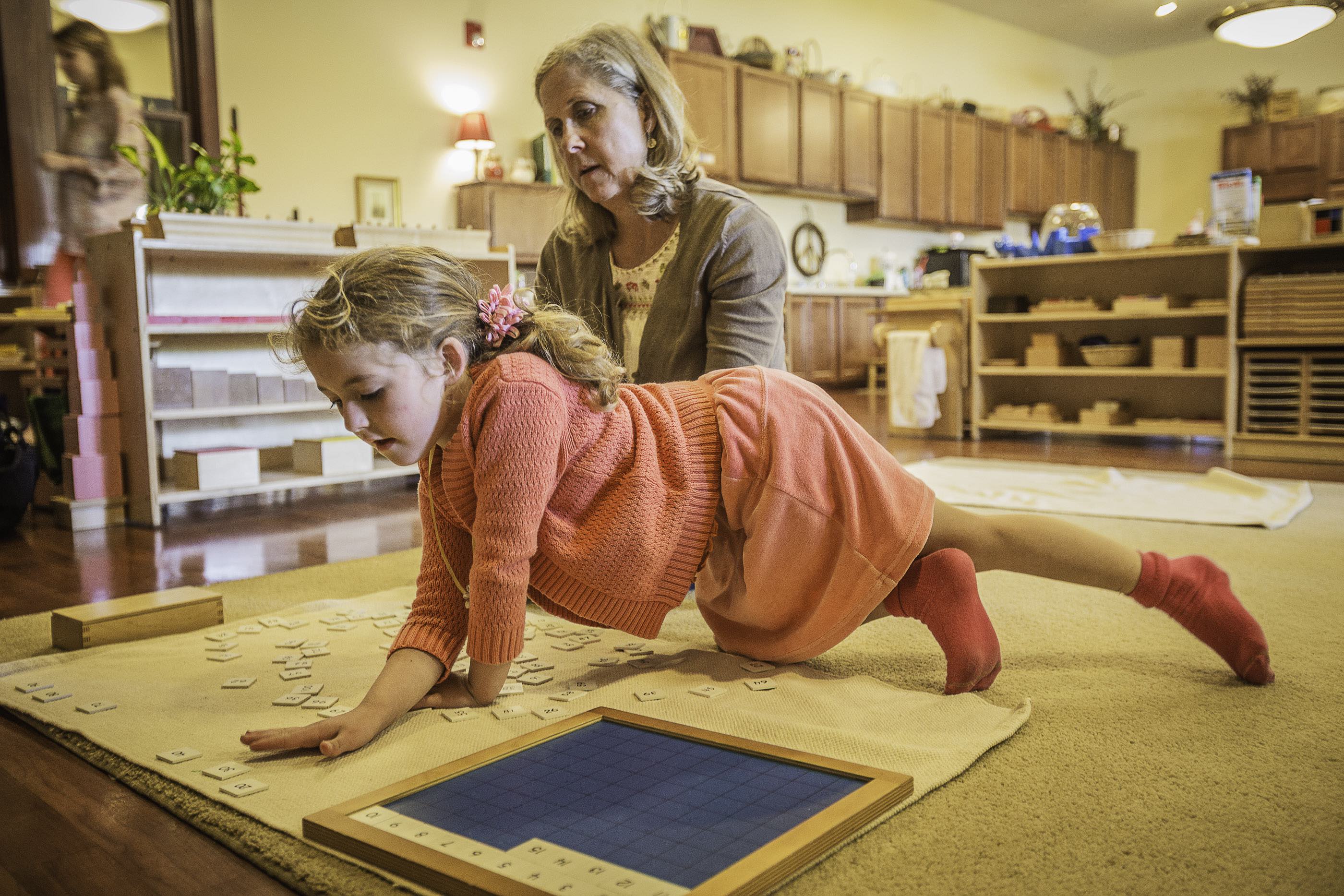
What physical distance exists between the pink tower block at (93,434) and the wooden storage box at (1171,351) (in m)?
3.90

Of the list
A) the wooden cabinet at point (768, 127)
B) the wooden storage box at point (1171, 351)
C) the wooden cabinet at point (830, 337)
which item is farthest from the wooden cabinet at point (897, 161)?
the wooden storage box at point (1171, 351)

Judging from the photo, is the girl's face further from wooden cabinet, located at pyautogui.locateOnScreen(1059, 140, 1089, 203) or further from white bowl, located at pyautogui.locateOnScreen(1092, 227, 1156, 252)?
wooden cabinet, located at pyautogui.locateOnScreen(1059, 140, 1089, 203)

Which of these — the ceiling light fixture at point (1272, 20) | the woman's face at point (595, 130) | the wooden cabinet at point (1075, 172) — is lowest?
the woman's face at point (595, 130)

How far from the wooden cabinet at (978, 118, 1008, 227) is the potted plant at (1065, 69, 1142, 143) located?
1307 millimetres

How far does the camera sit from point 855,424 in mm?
1379

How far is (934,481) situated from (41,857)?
287 centimetres

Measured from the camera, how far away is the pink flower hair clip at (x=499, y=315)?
125 centimetres

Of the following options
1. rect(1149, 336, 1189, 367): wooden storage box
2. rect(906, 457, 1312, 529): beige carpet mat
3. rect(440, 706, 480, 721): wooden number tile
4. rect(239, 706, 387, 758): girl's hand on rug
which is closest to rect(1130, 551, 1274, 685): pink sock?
rect(440, 706, 480, 721): wooden number tile

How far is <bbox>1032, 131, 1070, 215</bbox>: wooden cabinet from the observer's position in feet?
31.0

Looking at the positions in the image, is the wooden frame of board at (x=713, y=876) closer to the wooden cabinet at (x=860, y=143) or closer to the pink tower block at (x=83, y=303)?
the pink tower block at (x=83, y=303)

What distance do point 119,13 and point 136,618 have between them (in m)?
4.32

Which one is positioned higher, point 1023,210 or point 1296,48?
point 1296,48

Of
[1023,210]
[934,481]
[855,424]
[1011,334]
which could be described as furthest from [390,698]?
[1023,210]

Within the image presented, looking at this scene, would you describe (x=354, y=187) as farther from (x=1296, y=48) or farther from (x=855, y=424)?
(x=1296, y=48)
